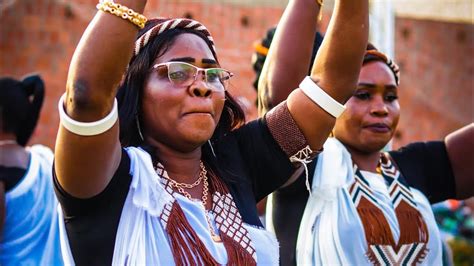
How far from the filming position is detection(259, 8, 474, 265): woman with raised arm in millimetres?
3383

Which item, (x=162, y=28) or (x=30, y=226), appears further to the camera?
(x=30, y=226)

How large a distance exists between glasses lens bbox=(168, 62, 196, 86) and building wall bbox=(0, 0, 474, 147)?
6.57 metres

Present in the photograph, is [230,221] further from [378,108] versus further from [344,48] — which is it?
[378,108]

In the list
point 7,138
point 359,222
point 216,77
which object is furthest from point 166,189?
point 7,138

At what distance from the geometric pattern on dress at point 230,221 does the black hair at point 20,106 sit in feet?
9.54

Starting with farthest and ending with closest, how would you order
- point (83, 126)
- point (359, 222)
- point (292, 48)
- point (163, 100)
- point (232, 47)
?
point (232, 47)
point (359, 222)
point (292, 48)
point (163, 100)
point (83, 126)

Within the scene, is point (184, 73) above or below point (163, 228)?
above

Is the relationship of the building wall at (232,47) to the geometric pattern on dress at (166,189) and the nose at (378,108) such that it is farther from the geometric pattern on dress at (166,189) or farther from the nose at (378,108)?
the geometric pattern on dress at (166,189)

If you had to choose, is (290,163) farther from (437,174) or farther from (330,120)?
(437,174)

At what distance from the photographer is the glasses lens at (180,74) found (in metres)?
2.51

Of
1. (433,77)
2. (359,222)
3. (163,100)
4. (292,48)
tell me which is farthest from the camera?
(433,77)

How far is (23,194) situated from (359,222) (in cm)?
228

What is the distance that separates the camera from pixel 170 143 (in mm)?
2576

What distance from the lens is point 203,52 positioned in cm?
262
